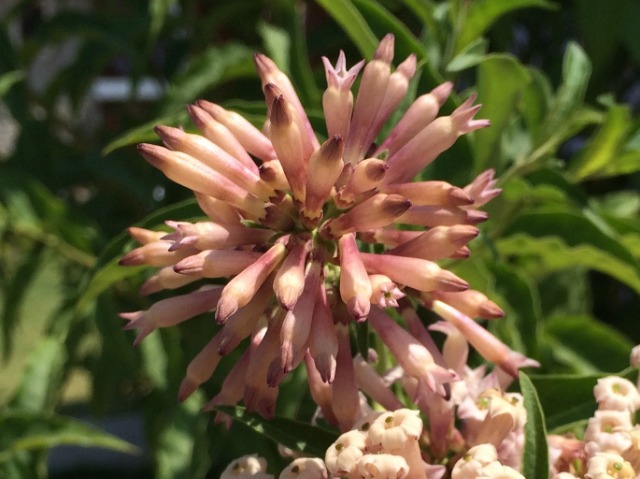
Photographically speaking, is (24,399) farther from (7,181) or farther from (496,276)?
(496,276)

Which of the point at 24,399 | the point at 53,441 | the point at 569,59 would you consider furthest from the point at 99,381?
the point at 569,59

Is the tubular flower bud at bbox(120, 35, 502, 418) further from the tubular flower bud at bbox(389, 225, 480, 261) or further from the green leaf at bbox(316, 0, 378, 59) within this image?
the green leaf at bbox(316, 0, 378, 59)

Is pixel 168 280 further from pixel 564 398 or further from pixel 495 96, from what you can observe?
→ pixel 495 96

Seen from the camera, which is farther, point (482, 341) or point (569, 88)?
point (569, 88)

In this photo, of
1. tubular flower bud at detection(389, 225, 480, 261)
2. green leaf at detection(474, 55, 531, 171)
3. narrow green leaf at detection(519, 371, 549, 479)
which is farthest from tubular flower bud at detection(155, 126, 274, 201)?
green leaf at detection(474, 55, 531, 171)

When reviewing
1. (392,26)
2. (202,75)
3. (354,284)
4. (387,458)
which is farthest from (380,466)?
(202,75)

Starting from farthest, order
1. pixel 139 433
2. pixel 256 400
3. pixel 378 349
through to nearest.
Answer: pixel 139 433
pixel 378 349
pixel 256 400

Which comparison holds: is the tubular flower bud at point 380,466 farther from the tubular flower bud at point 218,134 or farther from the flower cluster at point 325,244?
the tubular flower bud at point 218,134
